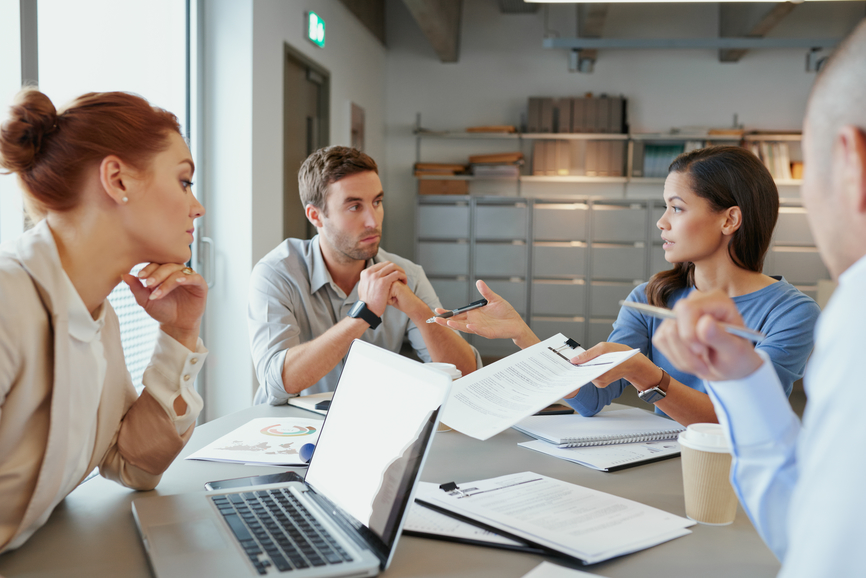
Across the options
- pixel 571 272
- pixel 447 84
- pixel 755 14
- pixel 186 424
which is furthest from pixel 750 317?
pixel 447 84

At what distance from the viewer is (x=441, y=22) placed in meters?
5.04

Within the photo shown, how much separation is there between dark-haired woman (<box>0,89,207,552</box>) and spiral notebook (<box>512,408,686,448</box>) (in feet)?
2.27

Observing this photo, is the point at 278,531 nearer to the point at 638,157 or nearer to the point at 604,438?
the point at 604,438

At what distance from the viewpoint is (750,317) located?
1.65 metres

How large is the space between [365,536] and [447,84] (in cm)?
612

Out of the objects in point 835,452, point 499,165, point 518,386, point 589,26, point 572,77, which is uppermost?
point 589,26

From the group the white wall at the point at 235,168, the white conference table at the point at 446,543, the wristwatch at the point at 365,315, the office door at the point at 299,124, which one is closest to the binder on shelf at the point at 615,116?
the office door at the point at 299,124

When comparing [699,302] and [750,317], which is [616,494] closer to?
[699,302]

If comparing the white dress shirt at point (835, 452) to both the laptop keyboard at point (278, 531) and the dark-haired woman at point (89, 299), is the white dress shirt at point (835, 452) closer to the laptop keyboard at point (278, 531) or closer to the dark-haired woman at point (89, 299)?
the laptop keyboard at point (278, 531)

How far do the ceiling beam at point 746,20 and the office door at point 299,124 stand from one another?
11.7 ft

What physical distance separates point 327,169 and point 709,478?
162cm

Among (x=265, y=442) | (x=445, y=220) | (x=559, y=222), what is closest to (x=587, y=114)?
(x=559, y=222)

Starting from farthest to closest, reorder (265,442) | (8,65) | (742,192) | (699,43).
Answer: (699,43), (8,65), (742,192), (265,442)

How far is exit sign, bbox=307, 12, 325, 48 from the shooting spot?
4008 millimetres
